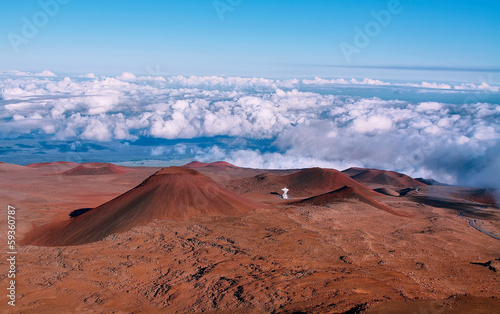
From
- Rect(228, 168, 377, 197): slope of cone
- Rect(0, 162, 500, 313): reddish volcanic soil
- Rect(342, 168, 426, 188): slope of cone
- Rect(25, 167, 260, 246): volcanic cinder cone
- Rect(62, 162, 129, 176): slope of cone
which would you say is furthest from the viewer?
Rect(342, 168, 426, 188): slope of cone

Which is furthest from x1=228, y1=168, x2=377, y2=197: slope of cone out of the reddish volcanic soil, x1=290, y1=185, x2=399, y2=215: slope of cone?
the reddish volcanic soil

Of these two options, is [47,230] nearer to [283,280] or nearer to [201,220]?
[201,220]

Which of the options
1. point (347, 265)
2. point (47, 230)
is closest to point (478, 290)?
point (347, 265)

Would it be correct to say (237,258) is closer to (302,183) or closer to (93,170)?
(302,183)

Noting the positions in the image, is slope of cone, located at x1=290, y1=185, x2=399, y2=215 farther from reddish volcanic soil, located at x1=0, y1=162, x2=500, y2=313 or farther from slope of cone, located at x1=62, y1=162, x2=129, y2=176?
slope of cone, located at x1=62, y1=162, x2=129, y2=176

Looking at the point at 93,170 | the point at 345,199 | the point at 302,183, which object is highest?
the point at 345,199

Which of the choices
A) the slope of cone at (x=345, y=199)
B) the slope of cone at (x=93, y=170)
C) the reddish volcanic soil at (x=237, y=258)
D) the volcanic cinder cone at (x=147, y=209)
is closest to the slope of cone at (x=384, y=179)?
the slope of cone at (x=345, y=199)

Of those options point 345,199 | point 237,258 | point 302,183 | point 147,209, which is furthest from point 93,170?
point 237,258
